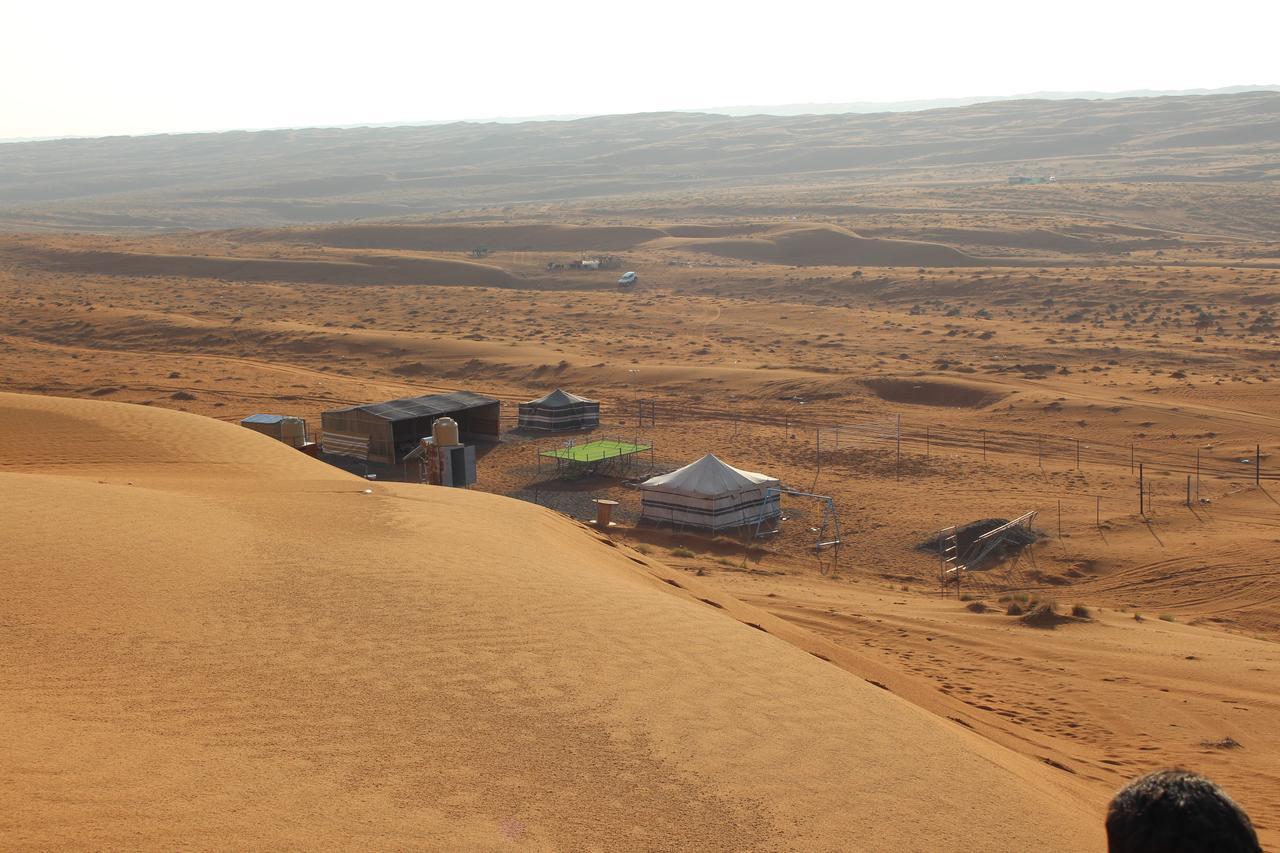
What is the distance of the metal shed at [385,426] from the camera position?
110 feet

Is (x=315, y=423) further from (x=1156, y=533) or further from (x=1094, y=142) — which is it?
(x=1094, y=142)

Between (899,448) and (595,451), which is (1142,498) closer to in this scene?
(899,448)

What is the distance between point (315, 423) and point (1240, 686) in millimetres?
29870

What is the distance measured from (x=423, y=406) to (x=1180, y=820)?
31104 millimetres

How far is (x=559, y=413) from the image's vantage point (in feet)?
124

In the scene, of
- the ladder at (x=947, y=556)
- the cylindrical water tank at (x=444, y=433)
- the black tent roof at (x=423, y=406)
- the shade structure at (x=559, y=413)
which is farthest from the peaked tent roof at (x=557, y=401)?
the ladder at (x=947, y=556)

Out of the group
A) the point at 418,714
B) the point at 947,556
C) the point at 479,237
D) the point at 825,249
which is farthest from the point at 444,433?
the point at 479,237

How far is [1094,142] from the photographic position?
19162 centimetres

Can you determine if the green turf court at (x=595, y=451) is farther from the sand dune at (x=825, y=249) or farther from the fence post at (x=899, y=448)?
the sand dune at (x=825, y=249)

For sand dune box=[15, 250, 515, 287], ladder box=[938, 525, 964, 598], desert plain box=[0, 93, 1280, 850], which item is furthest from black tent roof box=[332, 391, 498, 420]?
sand dune box=[15, 250, 515, 287]

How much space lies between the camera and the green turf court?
32.1 m

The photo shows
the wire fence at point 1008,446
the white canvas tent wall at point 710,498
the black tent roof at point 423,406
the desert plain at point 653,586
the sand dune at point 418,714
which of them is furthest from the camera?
the black tent roof at point 423,406

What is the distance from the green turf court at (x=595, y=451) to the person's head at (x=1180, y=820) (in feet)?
86.0

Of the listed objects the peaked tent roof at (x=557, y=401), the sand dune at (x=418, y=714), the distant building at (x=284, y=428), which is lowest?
the peaked tent roof at (x=557, y=401)
